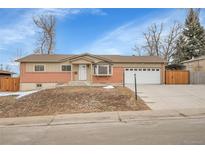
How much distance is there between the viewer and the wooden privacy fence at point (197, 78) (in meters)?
27.6

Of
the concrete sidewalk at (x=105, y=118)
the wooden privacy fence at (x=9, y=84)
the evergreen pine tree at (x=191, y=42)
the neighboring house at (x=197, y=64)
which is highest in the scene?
the evergreen pine tree at (x=191, y=42)

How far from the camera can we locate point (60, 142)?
6062 mm

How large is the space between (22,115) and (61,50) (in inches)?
1282

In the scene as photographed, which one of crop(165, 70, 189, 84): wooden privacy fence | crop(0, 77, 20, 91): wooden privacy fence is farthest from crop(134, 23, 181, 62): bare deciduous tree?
crop(0, 77, 20, 91): wooden privacy fence

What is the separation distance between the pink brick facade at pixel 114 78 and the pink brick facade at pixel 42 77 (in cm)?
334

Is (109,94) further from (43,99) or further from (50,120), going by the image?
(50,120)

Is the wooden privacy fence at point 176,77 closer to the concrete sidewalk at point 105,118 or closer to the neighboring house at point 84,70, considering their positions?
the neighboring house at point 84,70

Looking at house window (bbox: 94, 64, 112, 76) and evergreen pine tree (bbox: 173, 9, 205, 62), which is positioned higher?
evergreen pine tree (bbox: 173, 9, 205, 62)

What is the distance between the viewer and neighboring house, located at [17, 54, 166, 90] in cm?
2700

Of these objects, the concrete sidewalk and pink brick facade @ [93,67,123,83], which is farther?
pink brick facade @ [93,67,123,83]

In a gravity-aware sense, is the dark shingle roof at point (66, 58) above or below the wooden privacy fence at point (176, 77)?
above

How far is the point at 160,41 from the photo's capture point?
154 ft

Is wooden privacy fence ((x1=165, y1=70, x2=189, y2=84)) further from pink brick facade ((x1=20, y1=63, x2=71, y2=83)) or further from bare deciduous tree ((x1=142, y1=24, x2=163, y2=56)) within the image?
bare deciduous tree ((x1=142, y1=24, x2=163, y2=56))

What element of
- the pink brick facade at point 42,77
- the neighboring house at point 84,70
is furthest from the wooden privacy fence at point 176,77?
the pink brick facade at point 42,77
